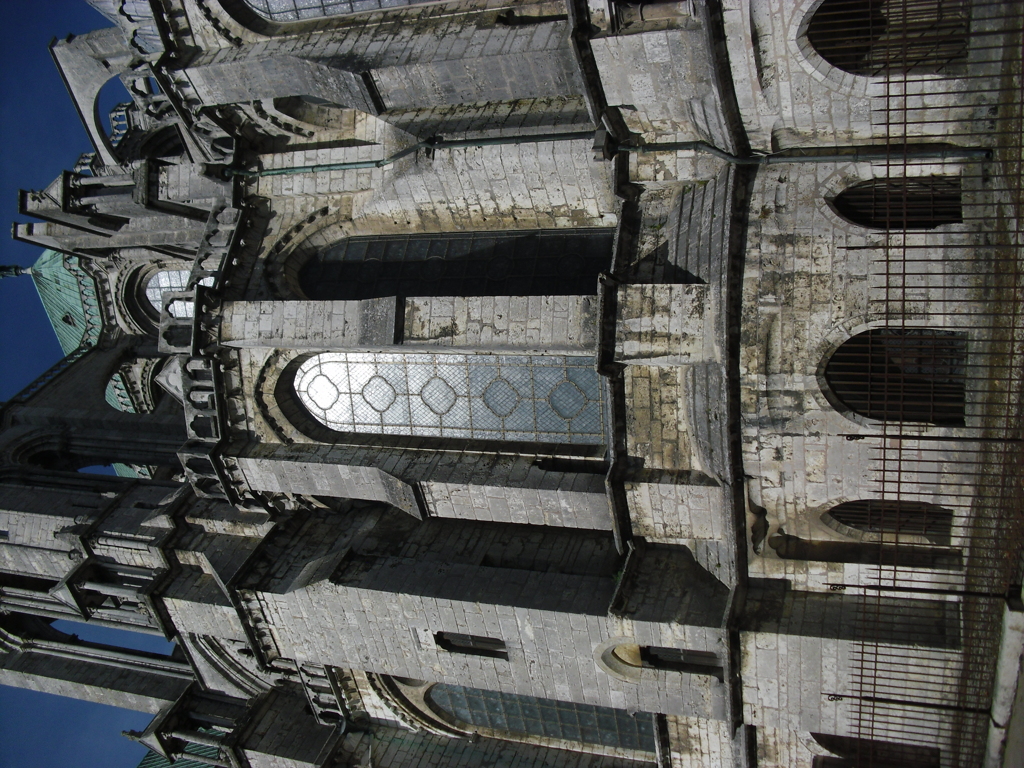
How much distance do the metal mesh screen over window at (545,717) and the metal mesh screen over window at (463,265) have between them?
7.45 meters

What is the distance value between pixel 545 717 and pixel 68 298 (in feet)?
51.9

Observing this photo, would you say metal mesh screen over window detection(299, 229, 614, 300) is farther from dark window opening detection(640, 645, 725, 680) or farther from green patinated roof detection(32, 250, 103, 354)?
→ green patinated roof detection(32, 250, 103, 354)

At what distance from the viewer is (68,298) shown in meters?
21.1

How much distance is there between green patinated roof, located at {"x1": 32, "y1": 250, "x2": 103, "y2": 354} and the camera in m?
20.1

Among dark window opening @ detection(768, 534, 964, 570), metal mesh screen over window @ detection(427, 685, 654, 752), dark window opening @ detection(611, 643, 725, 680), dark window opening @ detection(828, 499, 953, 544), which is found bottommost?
metal mesh screen over window @ detection(427, 685, 654, 752)

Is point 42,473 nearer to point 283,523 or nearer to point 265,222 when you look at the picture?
point 283,523

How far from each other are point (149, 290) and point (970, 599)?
701 inches

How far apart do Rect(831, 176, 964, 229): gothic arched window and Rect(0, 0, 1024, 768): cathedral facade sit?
76 mm

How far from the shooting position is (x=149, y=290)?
19531 mm

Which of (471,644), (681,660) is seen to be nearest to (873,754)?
(681,660)

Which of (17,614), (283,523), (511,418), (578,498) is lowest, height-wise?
(17,614)

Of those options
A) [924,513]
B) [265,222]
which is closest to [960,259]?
[924,513]

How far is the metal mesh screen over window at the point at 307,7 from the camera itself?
42.2 feet

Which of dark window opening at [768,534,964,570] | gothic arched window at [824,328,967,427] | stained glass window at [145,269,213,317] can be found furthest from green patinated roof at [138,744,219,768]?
gothic arched window at [824,328,967,427]
